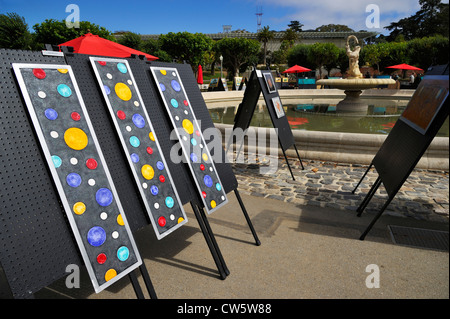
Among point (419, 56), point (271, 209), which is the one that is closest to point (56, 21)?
point (271, 209)

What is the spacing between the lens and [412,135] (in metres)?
3.65

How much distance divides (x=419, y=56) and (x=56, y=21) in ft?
178

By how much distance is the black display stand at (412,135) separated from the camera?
3076 millimetres

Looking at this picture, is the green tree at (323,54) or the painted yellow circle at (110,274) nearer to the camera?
the painted yellow circle at (110,274)

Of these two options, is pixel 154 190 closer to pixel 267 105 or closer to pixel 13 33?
pixel 267 105

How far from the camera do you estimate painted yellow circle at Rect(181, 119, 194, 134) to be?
3.39m

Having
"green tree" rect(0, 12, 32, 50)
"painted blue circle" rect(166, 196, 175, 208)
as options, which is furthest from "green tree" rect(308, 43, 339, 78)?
"painted blue circle" rect(166, 196, 175, 208)

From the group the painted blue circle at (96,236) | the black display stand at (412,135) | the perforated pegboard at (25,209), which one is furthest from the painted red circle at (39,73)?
the black display stand at (412,135)

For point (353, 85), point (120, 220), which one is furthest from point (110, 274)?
point (353, 85)

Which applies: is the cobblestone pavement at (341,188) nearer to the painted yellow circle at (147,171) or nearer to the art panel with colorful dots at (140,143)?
the art panel with colorful dots at (140,143)

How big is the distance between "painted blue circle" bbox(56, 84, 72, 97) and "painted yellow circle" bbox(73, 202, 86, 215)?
853 millimetres

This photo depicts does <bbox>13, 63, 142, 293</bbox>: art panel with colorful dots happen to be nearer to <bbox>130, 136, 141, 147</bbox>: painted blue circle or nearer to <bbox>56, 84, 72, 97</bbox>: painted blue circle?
<bbox>56, 84, 72, 97</bbox>: painted blue circle

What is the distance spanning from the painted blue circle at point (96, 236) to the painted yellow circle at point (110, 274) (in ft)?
0.71
